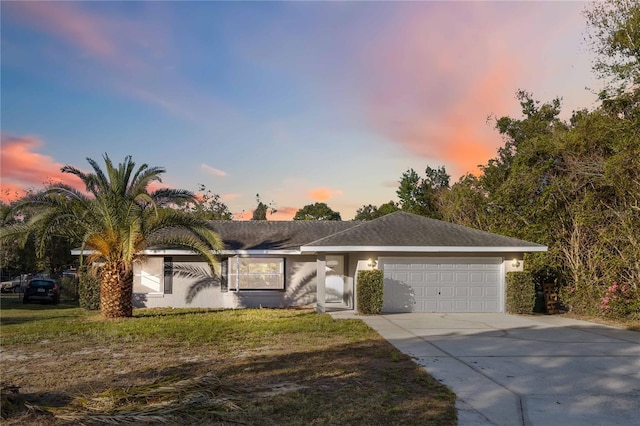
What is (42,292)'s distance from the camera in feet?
73.6

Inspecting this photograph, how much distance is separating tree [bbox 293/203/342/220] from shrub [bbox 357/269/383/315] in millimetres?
39011

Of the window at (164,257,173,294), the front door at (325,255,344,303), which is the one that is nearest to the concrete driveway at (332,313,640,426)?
the front door at (325,255,344,303)

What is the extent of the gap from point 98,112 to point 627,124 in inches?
640

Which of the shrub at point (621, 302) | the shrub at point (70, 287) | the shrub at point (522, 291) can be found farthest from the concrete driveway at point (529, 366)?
the shrub at point (70, 287)

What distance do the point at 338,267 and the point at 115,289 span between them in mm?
8689

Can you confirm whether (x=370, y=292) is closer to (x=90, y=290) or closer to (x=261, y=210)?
(x=90, y=290)

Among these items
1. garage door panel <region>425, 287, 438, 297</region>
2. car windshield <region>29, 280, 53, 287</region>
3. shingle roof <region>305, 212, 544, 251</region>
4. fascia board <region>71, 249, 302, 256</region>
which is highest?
shingle roof <region>305, 212, 544, 251</region>

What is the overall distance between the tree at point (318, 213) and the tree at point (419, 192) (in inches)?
678

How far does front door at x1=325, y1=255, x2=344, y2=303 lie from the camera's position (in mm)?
20188

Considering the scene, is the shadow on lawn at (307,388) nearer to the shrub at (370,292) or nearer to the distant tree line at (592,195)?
the shrub at (370,292)

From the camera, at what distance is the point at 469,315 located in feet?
54.2

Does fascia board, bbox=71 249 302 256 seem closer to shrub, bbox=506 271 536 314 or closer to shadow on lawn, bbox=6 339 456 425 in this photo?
shrub, bbox=506 271 536 314

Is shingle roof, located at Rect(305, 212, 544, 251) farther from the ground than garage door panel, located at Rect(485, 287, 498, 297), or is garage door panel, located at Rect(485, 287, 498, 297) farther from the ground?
shingle roof, located at Rect(305, 212, 544, 251)

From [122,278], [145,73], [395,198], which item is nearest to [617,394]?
[122,278]
